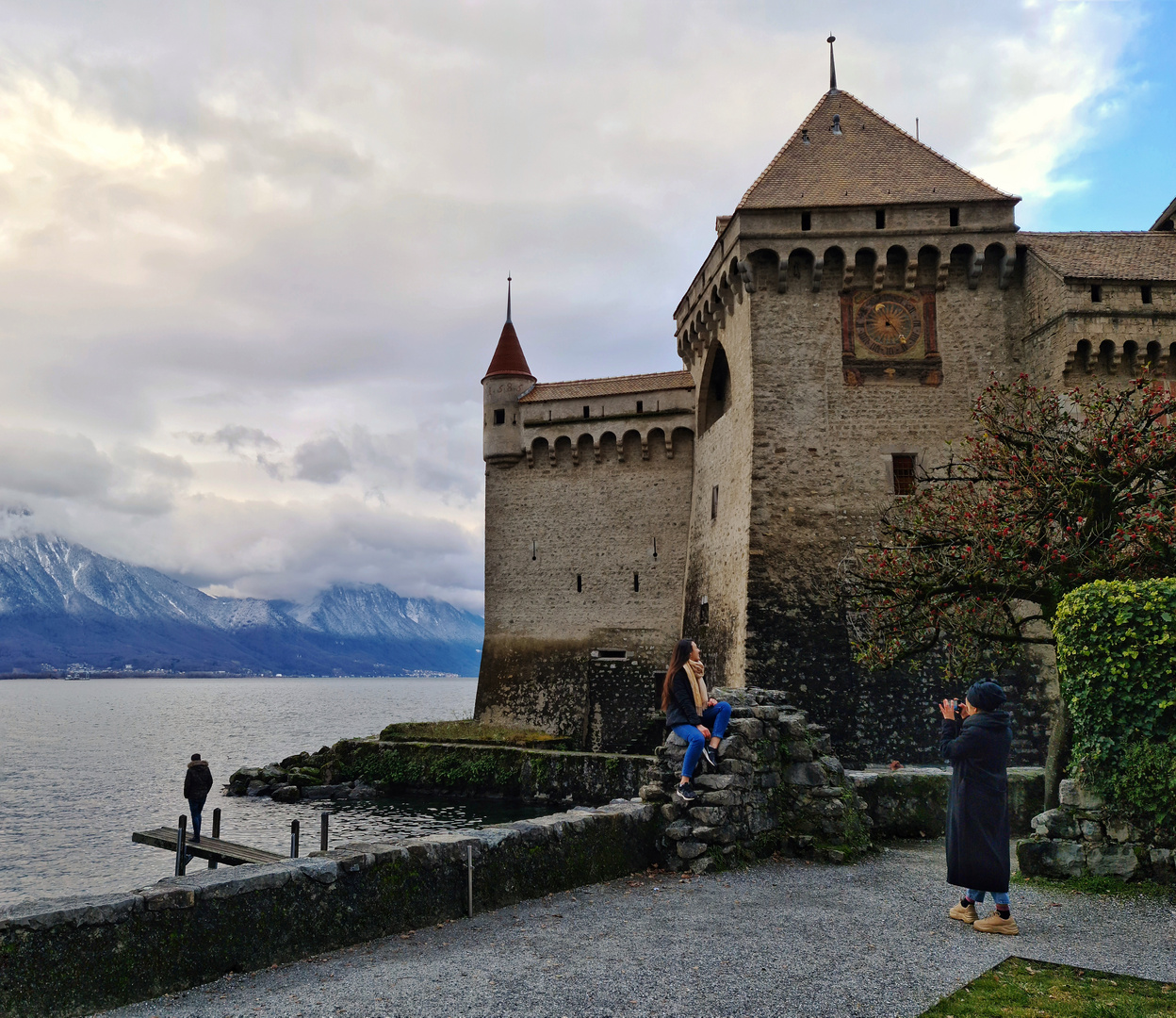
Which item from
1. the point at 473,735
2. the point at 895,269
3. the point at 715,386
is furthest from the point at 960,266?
the point at 473,735

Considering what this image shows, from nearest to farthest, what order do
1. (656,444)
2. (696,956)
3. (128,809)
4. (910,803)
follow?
(696,956) → (910,803) → (656,444) → (128,809)

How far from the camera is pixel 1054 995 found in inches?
210

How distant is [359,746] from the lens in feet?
105

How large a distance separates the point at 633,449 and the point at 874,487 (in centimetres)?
1087

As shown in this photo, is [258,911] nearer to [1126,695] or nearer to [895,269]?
[1126,695]

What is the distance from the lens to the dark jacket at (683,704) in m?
9.07

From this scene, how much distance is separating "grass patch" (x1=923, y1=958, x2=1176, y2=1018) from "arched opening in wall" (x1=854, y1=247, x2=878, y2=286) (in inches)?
730

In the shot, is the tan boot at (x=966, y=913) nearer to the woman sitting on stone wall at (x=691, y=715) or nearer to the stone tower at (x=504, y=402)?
the woman sitting on stone wall at (x=691, y=715)

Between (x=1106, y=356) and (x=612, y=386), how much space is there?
15469 mm

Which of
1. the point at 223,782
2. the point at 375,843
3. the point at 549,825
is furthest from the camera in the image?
the point at 223,782

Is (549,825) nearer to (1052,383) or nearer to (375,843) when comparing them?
(375,843)

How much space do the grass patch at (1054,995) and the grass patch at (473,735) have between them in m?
23.2

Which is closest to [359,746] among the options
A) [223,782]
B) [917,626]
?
[223,782]

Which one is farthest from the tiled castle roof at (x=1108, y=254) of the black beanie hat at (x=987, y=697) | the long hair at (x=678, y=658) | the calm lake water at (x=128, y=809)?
the calm lake water at (x=128, y=809)
